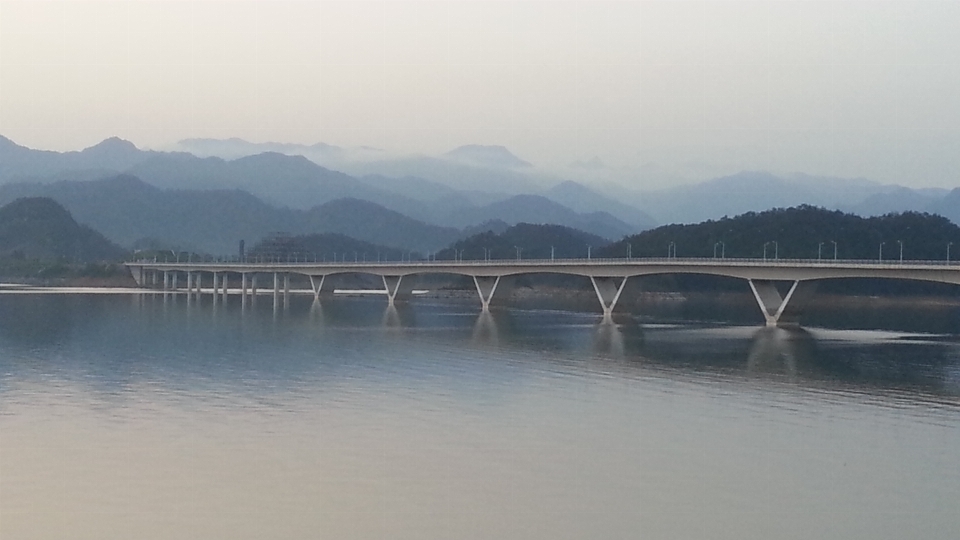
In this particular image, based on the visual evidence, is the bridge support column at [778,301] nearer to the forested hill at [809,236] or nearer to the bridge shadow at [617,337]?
the bridge shadow at [617,337]

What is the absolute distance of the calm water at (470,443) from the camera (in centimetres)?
2247

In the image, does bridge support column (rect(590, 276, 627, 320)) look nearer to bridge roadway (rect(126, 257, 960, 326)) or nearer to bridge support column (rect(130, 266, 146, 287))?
bridge roadway (rect(126, 257, 960, 326))

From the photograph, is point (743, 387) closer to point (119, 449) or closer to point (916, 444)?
point (916, 444)

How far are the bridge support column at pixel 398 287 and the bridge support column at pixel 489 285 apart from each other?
531 inches

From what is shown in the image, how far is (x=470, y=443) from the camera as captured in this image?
3000cm

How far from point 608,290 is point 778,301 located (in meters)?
18.0

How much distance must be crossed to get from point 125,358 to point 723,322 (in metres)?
50.8

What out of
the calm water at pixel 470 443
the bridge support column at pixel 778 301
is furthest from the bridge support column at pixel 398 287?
the calm water at pixel 470 443

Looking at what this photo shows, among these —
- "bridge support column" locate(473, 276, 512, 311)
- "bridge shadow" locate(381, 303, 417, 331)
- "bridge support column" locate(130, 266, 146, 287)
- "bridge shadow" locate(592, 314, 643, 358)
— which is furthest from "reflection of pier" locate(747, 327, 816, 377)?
"bridge support column" locate(130, 266, 146, 287)

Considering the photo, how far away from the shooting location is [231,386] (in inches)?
1620

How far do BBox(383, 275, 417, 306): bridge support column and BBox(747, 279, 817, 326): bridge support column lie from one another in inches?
1918

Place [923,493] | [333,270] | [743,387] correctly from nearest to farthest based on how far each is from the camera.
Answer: [923,493] → [743,387] → [333,270]

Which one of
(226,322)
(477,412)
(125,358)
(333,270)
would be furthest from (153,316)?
(477,412)

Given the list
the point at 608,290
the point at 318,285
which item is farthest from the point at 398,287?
the point at 608,290
